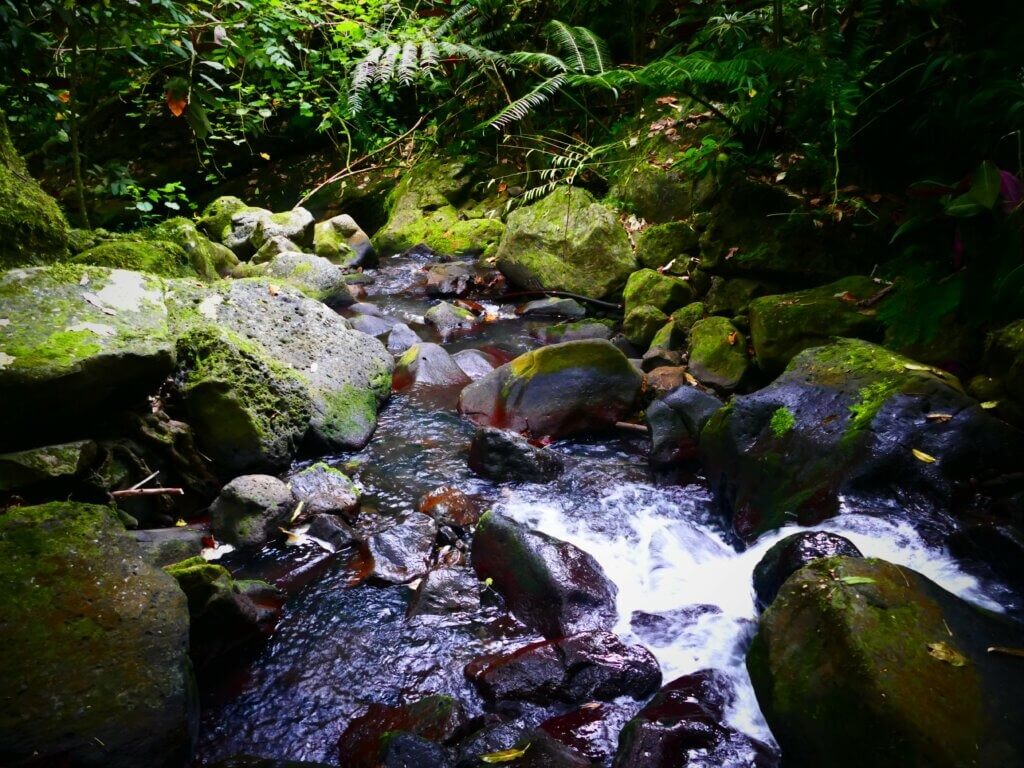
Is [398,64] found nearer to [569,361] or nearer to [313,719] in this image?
[569,361]

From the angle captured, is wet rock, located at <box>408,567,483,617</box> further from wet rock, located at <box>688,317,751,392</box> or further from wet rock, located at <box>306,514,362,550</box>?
wet rock, located at <box>688,317,751,392</box>

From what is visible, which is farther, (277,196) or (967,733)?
(277,196)

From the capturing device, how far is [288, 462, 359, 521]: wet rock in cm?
374

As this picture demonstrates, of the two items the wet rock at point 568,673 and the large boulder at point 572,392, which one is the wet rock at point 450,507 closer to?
the large boulder at point 572,392

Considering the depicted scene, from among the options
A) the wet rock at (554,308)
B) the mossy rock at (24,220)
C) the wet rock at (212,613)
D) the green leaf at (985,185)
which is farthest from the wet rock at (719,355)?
the mossy rock at (24,220)

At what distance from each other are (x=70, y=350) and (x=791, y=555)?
3.61 metres

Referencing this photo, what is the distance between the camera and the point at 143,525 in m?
3.55

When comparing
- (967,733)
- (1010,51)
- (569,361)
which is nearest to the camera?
(1010,51)

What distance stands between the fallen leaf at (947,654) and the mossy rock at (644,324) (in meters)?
4.07

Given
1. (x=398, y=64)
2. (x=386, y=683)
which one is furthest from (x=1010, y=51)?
(x=398, y=64)

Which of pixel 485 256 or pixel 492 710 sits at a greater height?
pixel 492 710

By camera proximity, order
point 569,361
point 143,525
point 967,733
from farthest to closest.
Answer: point 569,361, point 143,525, point 967,733

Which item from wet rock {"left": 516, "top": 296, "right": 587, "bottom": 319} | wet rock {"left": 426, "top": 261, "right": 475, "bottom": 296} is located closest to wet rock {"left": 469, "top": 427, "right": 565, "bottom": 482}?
wet rock {"left": 516, "top": 296, "right": 587, "bottom": 319}

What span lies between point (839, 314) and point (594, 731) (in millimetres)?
3218
